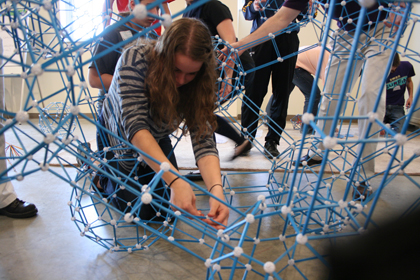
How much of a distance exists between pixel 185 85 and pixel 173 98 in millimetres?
98

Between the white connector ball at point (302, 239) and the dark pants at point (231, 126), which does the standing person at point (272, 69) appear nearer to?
the dark pants at point (231, 126)

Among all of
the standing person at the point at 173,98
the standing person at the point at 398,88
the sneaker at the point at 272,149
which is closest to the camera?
the standing person at the point at 173,98

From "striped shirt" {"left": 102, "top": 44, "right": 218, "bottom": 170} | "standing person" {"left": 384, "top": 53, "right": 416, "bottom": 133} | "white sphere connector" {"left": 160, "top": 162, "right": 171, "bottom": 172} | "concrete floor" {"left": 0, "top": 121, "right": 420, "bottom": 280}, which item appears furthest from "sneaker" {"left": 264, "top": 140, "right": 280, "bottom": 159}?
"standing person" {"left": 384, "top": 53, "right": 416, "bottom": 133}

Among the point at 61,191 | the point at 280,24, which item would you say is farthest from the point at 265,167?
the point at 61,191

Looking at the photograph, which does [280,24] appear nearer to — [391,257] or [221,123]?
[221,123]

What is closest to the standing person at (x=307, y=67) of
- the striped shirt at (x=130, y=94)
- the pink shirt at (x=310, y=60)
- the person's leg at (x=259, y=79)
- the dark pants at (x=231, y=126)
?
the pink shirt at (x=310, y=60)

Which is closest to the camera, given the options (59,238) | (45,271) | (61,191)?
(45,271)

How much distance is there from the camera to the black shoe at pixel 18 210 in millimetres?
1021

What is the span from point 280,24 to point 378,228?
1.03 metres

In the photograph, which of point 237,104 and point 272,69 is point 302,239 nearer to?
point 272,69

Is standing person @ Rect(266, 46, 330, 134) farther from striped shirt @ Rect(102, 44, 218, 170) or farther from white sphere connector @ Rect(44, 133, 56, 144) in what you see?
white sphere connector @ Rect(44, 133, 56, 144)

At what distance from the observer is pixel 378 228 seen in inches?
13.3

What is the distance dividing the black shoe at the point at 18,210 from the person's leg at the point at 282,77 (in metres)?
1.16

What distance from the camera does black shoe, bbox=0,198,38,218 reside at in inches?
40.2
